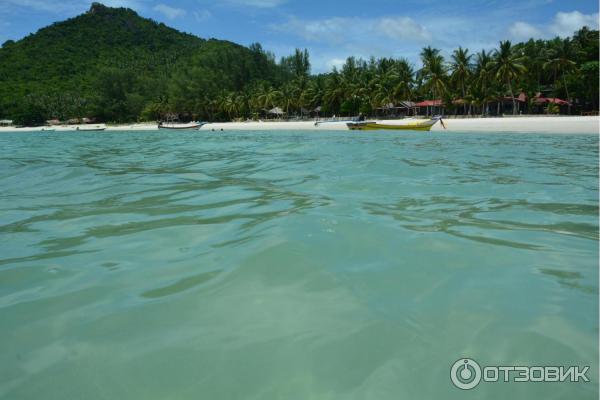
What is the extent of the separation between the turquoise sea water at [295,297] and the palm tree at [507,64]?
147 ft

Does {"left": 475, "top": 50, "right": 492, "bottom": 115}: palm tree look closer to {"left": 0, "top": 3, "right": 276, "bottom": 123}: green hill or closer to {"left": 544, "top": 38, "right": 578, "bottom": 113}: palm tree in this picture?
{"left": 544, "top": 38, "right": 578, "bottom": 113}: palm tree

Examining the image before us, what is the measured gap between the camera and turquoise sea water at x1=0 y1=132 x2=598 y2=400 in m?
1.76

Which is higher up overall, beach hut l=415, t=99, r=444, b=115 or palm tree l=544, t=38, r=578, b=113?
palm tree l=544, t=38, r=578, b=113

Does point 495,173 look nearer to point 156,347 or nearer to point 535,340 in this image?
point 535,340

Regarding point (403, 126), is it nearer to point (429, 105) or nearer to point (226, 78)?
point (429, 105)

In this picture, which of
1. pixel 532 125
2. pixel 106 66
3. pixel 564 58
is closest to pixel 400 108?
pixel 564 58

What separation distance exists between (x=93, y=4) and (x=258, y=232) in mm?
181009

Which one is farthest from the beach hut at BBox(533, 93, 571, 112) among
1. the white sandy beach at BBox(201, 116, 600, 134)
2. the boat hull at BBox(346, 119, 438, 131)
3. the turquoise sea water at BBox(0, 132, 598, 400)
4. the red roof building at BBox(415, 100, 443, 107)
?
the turquoise sea water at BBox(0, 132, 598, 400)

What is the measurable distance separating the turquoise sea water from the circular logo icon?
0.03 meters

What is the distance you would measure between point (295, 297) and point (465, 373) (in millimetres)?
1070

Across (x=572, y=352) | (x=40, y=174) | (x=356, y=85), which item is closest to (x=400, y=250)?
(x=572, y=352)

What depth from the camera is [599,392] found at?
1615mm

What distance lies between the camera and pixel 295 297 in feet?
8.12

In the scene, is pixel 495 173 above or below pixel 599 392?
above
